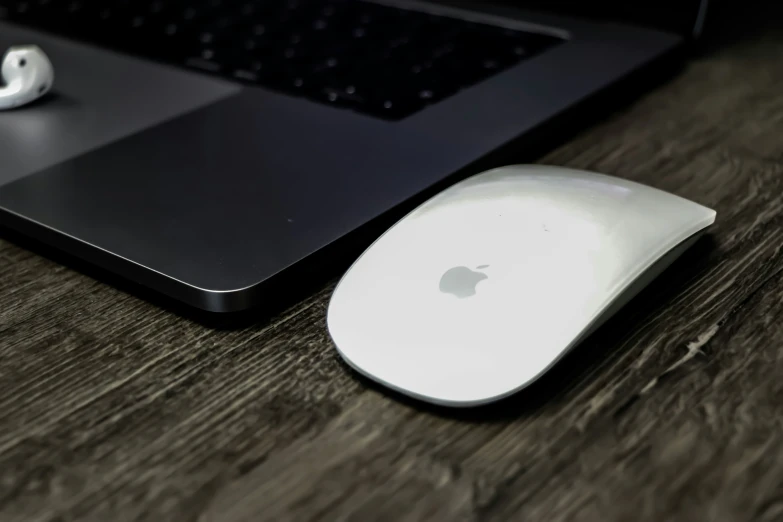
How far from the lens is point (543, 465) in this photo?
1.11ft

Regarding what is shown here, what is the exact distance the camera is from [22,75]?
600 mm

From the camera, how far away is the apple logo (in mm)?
380

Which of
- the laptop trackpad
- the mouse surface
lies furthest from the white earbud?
the mouse surface

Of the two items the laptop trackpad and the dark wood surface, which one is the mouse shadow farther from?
the laptop trackpad

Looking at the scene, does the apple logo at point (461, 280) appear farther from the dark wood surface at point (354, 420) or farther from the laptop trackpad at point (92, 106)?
the laptop trackpad at point (92, 106)

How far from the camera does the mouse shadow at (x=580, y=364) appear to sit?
1.19 feet

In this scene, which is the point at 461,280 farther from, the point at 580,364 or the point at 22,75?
the point at 22,75

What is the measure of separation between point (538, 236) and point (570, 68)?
319 mm

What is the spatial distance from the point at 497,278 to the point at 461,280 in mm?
17

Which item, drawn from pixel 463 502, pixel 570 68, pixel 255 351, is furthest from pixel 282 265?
pixel 570 68

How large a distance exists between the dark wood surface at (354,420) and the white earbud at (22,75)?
18 centimetres

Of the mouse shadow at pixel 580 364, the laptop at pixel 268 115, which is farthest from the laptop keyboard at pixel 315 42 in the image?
the mouse shadow at pixel 580 364

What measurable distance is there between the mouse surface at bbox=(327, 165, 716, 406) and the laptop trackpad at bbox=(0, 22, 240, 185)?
9.7 inches

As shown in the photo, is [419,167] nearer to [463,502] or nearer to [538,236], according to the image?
[538,236]
